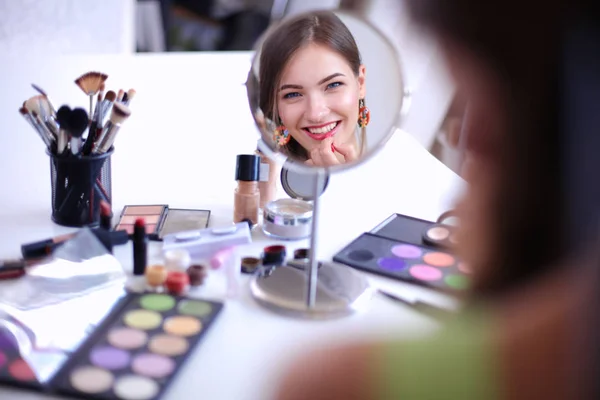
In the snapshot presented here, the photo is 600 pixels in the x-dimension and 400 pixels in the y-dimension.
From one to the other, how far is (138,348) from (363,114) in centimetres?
38

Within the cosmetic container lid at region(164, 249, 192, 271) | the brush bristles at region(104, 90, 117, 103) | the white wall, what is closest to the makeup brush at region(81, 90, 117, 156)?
the brush bristles at region(104, 90, 117, 103)

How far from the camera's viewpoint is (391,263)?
0.78m

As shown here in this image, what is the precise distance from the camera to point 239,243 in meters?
0.79

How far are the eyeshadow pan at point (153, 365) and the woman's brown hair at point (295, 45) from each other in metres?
0.32

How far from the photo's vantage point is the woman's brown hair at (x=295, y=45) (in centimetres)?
71

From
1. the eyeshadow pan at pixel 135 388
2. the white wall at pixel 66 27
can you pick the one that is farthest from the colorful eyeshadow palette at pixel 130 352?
the white wall at pixel 66 27

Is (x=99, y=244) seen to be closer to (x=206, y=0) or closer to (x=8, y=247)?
(x=8, y=247)

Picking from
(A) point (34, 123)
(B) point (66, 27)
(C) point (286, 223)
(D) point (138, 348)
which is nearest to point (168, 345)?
(D) point (138, 348)

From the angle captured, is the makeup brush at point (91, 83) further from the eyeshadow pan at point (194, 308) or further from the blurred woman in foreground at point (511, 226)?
the blurred woman in foreground at point (511, 226)

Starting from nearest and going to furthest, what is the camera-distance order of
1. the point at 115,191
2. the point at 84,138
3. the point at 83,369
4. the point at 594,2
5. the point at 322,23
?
1. the point at 594,2
2. the point at 83,369
3. the point at 322,23
4. the point at 84,138
5. the point at 115,191

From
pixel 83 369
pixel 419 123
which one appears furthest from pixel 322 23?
pixel 83 369

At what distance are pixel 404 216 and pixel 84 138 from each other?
0.48 metres

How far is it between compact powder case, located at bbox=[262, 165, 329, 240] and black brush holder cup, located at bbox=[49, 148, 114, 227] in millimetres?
231

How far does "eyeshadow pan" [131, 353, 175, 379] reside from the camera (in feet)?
1.74
